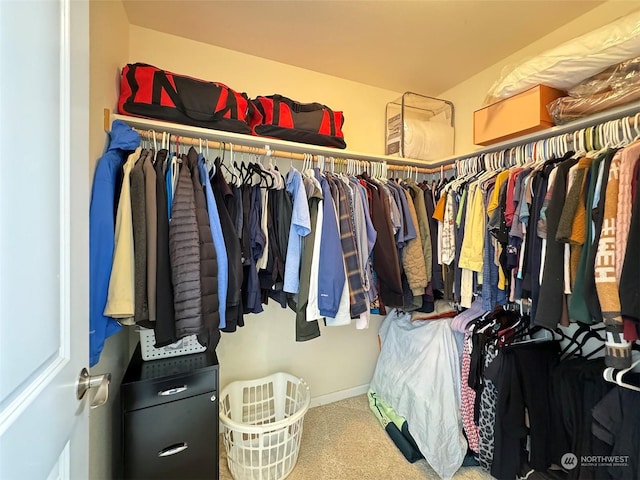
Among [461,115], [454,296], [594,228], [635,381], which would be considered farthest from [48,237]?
[461,115]

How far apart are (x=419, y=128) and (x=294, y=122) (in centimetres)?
95

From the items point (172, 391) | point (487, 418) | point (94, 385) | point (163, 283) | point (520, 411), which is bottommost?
point (487, 418)

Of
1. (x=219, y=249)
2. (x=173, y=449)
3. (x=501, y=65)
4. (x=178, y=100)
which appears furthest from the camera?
(x=501, y=65)

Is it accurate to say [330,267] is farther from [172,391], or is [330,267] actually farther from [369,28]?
[369,28]

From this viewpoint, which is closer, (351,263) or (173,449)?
(173,449)

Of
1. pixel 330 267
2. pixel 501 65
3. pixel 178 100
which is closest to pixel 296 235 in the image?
pixel 330 267

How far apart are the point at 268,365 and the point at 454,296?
4.35ft

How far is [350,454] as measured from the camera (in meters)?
1.72

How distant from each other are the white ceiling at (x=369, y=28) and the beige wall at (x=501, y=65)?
41 mm

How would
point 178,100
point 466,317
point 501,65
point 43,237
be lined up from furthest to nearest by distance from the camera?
point 501,65
point 466,317
point 178,100
point 43,237

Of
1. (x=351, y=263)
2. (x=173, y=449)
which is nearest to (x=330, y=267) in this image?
(x=351, y=263)

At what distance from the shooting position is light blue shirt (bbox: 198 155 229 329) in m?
1.16

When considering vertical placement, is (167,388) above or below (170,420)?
above

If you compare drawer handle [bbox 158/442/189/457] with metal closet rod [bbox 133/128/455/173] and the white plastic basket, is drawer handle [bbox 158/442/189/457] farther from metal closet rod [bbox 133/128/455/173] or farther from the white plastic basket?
metal closet rod [bbox 133/128/455/173]
